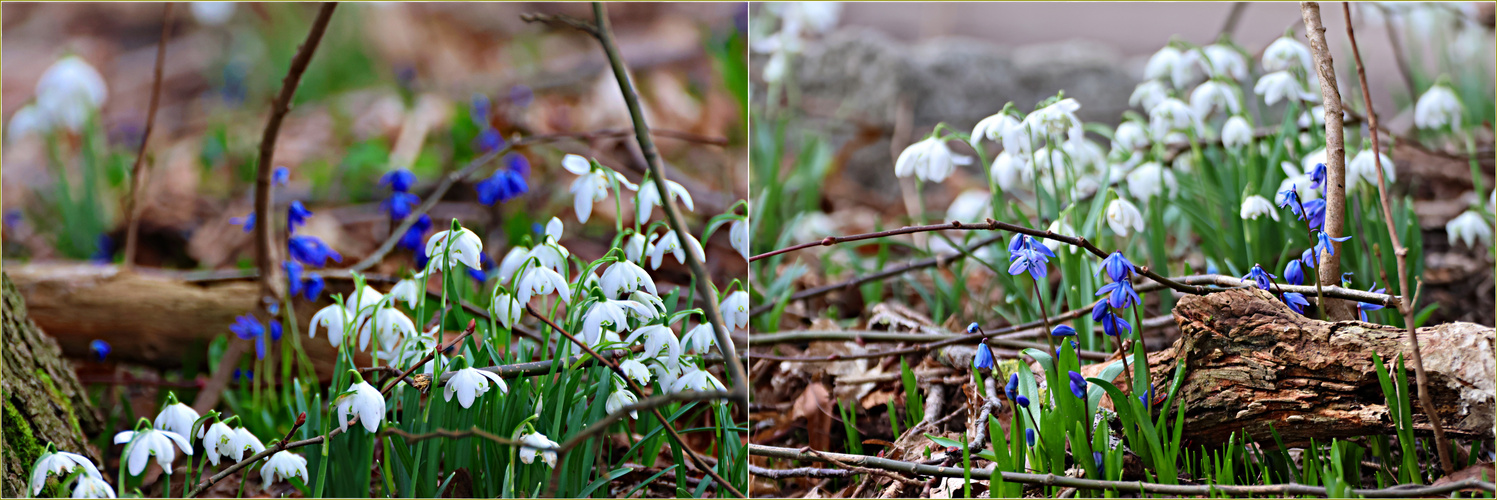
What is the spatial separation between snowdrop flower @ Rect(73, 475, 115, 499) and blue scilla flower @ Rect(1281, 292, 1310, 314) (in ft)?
5.60

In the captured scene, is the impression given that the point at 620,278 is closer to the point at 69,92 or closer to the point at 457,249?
the point at 457,249

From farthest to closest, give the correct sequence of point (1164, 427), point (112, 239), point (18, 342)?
point (112, 239), point (18, 342), point (1164, 427)

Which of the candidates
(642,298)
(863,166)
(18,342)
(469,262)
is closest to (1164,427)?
(642,298)

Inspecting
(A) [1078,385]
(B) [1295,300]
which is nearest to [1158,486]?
(A) [1078,385]

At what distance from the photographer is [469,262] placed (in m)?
1.24

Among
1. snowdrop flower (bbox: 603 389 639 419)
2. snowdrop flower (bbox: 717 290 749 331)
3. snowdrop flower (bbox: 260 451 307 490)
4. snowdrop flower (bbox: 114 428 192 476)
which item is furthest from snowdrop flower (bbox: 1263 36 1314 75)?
snowdrop flower (bbox: 114 428 192 476)

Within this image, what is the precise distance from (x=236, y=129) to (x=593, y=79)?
1.49m

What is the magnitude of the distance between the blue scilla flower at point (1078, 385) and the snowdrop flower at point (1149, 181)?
0.82 metres

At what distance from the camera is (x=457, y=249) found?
4.05 ft

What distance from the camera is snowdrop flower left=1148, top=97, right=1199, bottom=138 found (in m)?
1.68

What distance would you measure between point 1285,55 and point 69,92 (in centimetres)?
321

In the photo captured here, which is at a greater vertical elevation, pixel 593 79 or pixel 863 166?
pixel 593 79

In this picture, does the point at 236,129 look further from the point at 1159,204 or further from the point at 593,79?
the point at 1159,204

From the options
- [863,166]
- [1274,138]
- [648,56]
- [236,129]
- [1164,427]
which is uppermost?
[648,56]
